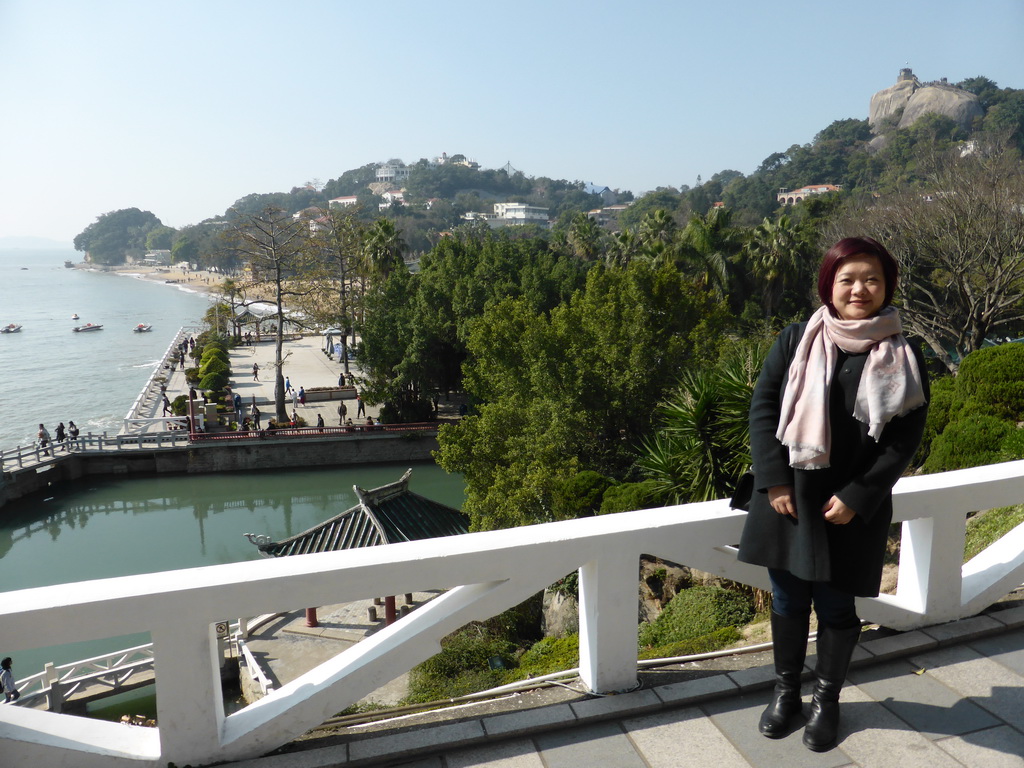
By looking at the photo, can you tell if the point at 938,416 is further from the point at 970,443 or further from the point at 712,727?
the point at 712,727

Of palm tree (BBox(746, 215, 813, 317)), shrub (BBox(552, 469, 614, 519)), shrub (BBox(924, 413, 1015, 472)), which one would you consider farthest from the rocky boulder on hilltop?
shrub (BBox(924, 413, 1015, 472))

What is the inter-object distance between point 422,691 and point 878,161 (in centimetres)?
9913

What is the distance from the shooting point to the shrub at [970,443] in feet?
25.7

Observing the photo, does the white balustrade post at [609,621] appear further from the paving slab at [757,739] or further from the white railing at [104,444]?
the white railing at [104,444]

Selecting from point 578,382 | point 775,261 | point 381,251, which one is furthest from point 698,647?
point 381,251

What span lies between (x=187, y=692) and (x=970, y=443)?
25.9ft

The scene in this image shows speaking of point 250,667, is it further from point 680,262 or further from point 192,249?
point 192,249

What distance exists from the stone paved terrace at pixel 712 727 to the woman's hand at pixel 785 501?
2.58ft

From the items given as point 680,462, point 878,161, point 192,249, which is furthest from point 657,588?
point 192,249

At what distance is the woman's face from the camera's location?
2.39m

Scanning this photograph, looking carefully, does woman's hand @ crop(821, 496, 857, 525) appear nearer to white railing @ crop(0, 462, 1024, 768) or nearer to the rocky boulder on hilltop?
white railing @ crop(0, 462, 1024, 768)

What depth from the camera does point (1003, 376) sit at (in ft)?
30.5

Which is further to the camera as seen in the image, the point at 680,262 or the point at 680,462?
A: the point at 680,262

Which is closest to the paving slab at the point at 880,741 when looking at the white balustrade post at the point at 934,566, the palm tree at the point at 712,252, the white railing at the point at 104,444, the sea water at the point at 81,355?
the white balustrade post at the point at 934,566
